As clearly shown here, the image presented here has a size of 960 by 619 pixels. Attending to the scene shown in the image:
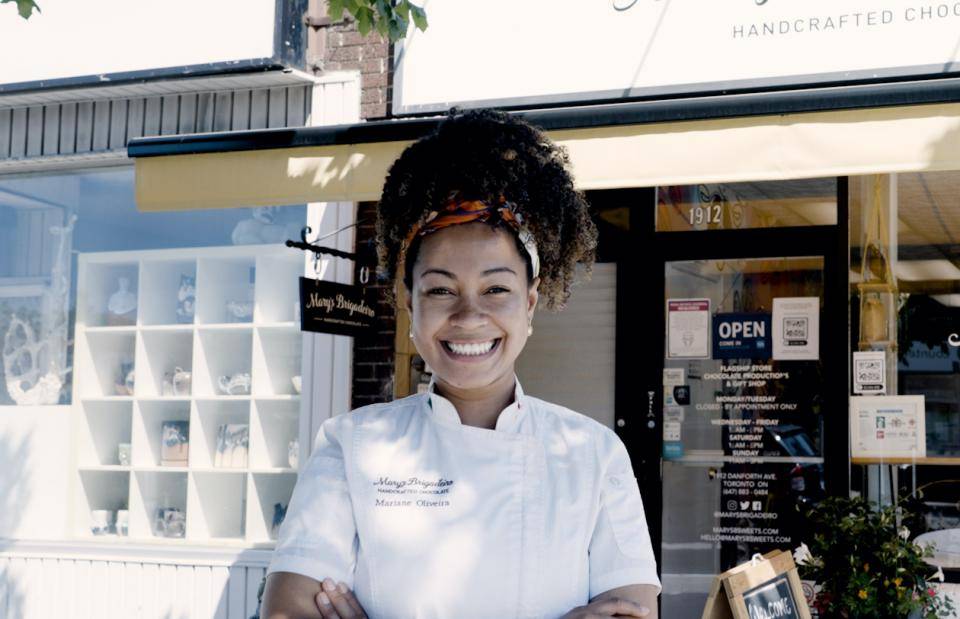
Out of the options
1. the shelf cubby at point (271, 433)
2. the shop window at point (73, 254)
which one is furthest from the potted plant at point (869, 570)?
the shop window at point (73, 254)

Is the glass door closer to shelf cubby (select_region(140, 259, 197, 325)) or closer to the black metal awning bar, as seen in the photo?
the black metal awning bar

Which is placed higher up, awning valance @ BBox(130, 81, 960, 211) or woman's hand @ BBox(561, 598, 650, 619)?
awning valance @ BBox(130, 81, 960, 211)

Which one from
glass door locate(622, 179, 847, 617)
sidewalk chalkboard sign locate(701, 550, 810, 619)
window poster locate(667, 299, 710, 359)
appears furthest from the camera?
window poster locate(667, 299, 710, 359)

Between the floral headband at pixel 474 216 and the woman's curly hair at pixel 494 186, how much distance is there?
0.02m

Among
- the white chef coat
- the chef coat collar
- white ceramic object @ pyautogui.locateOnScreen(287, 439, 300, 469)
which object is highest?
the chef coat collar

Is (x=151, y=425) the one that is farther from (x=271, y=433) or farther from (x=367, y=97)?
(x=367, y=97)

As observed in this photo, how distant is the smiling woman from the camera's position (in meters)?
1.89

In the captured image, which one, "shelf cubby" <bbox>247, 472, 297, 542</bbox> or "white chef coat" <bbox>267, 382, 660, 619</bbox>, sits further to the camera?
"shelf cubby" <bbox>247, 472, 297, 542</bbox>

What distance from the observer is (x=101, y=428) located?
271 inches

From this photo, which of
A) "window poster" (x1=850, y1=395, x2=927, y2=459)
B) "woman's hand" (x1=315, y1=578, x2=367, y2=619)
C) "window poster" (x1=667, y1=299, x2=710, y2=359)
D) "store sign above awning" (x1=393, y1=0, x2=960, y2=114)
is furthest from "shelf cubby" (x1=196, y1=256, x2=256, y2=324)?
"woman's hand" (x1=315, y1=578, x2=367, y2=619)

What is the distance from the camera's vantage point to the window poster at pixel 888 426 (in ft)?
18.7

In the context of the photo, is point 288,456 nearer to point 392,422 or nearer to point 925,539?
point 925,539

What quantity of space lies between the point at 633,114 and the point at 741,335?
76.1 inches

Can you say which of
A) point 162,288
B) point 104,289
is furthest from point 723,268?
point 104,289
